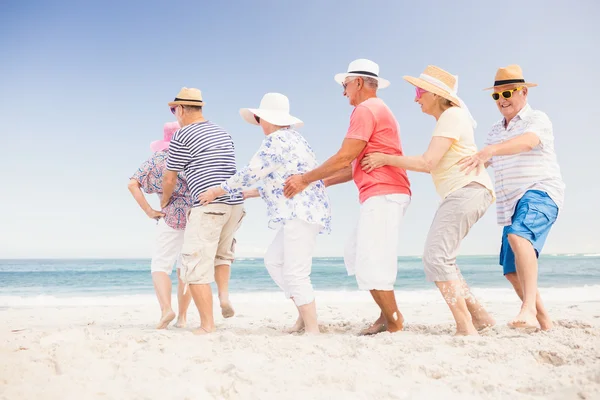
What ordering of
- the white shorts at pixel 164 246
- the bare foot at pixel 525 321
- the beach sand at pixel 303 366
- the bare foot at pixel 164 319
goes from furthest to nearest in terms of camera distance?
the white shorts at pixel 164 246
the bare foot at pixel 164 319
the bare foot at pixel 525 321
the beach sand at pixel 303 366

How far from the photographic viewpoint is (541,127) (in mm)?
3705

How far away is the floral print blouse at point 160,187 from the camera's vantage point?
4.63 metres

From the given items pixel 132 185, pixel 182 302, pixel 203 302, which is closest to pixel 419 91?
pixel 203 302

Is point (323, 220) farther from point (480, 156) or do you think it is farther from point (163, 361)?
point (163, 361)

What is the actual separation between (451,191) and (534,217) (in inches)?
23.2

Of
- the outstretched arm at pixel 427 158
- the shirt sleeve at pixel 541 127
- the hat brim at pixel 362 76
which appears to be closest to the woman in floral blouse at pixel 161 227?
the hat brim at pixel 362 76

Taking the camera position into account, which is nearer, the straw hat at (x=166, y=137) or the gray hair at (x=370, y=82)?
the gray hair at (x=370, y=82)

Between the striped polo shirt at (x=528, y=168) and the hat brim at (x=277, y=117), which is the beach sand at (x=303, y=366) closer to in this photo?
the striped polo shirt at (x=528, y=168)

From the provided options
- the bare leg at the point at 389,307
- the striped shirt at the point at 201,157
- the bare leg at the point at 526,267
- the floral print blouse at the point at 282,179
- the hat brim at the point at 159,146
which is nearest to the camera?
the bare leg at the point at 526,267

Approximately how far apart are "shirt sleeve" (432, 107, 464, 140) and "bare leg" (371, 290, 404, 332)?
46.9 inches

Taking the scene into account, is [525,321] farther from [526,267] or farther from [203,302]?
[203,302]

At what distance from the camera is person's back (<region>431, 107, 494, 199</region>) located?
11.6 feet

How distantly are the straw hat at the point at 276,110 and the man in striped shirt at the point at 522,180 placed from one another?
1.36 meters

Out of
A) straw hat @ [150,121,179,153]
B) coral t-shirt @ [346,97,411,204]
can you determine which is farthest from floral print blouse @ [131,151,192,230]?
coral t-shirt @ [346,97,411,204]
